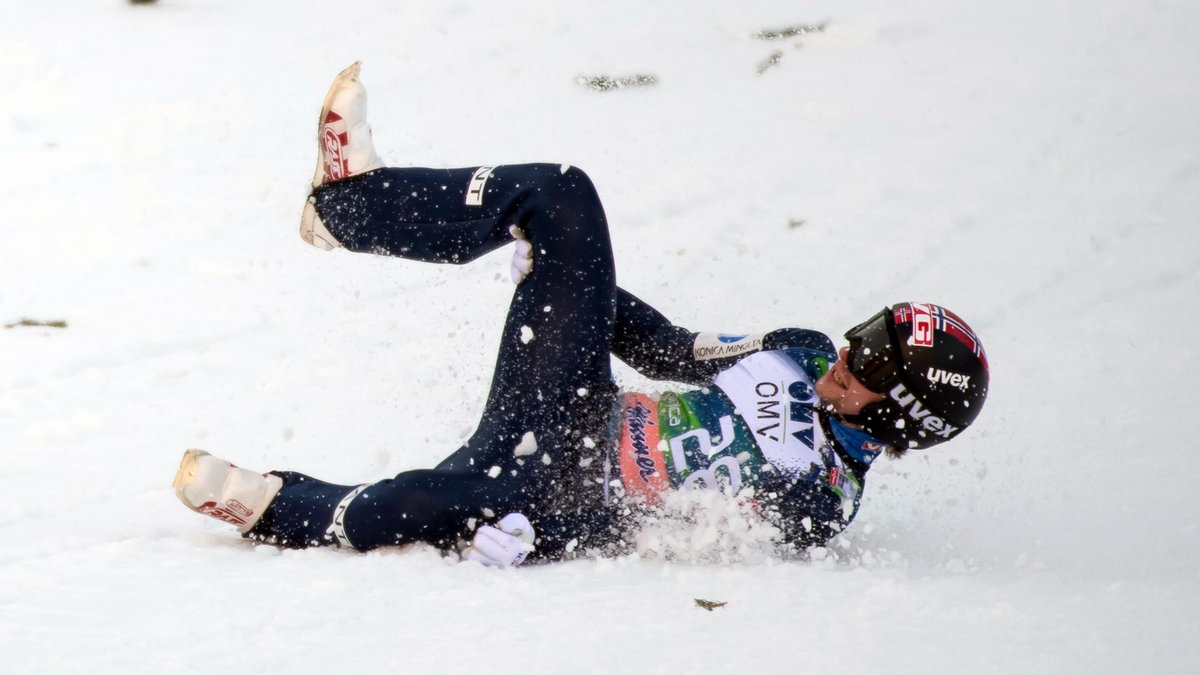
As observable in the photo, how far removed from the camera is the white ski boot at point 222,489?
287 centimetres

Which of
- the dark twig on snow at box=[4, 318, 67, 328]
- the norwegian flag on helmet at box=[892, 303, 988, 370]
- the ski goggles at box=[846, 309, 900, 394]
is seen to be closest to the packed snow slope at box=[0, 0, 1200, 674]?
the dark twig on snow at box=[4, 318, 67, 328]

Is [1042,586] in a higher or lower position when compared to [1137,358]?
lower

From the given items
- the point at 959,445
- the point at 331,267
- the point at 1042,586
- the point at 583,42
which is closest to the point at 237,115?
the point at 331,267

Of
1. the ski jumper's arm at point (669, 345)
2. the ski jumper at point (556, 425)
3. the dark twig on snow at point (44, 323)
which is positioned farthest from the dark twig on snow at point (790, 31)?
the ski jumper at point (556, 425)

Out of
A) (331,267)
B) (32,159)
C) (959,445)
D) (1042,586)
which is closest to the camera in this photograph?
(1042,586)

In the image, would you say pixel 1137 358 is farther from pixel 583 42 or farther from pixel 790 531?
pixel 583 42

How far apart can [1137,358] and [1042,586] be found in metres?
2.28

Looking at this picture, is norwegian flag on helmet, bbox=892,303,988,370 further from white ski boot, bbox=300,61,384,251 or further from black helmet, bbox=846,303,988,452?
white ski boot, bbox=300,61,384,251

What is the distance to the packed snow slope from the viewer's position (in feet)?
7.87

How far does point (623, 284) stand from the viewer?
503 centimetres

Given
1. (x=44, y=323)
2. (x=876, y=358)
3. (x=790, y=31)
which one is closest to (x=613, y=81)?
(x=790, y=31)

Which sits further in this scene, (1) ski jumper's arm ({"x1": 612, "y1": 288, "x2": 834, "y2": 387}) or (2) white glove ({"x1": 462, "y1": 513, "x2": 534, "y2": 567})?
(1) ski jumper's arm ({"x1": 612, "y1": 288, "x2": 834, "y2": 387})

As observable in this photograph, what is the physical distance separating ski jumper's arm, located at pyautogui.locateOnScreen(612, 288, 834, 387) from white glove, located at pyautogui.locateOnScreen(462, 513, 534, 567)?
69 centimetres

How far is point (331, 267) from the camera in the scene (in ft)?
16.6
